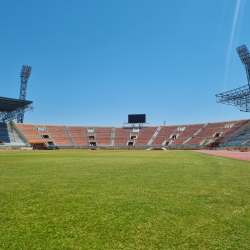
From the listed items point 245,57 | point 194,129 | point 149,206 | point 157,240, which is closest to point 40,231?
point 157,240

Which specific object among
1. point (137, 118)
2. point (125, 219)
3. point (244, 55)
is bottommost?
point (125, 219)

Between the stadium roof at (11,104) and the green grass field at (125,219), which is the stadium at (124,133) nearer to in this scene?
the stadium roof at (11,104)

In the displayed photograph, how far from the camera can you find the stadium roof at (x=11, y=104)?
48575 millimetres

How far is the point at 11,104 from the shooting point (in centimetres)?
5141

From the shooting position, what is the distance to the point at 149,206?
9.96ft

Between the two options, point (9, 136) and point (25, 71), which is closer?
point (9, 136)

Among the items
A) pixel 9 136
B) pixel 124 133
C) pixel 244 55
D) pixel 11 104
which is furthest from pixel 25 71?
pixel 244 55

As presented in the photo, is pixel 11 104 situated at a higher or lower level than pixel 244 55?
lower

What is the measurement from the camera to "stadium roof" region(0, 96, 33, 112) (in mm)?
48575

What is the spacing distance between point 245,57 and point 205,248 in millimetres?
51409

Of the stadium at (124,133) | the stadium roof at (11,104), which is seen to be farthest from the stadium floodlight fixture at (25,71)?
the stadium roof at (11,104)

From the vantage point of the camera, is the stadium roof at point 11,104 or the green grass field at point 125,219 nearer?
the green grass field at point 125,219

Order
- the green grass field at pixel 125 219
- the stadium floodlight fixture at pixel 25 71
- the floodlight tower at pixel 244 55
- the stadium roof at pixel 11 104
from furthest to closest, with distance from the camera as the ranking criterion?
the stadium floodlight fixture at pixel 25 71
the stadium roof at pixel 11 104
the floodlight tower at pixel 244 55
the green grass field at pixel 125 219

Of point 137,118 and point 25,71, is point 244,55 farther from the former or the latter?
point 25,71
